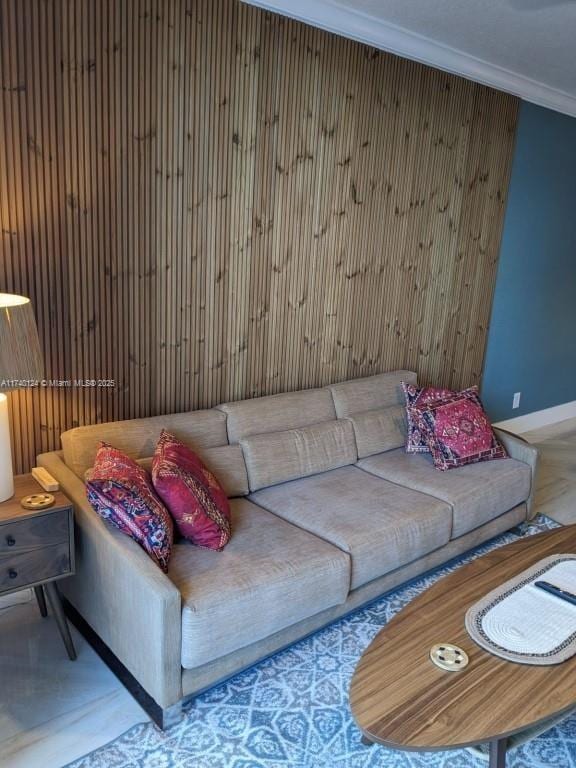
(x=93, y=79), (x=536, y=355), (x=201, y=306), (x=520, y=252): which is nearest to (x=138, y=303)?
(x=201, y=306)

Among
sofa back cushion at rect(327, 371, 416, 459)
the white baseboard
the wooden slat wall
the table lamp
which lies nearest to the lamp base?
the table lamp

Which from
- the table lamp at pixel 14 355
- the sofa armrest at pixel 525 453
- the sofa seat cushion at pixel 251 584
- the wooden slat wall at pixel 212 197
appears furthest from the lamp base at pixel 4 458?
the sofa armrest at pixel 525 453

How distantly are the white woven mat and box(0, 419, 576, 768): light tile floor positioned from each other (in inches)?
42.6

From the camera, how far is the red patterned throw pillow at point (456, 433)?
3068 mm

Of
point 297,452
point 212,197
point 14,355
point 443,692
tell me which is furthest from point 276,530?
point 212,197

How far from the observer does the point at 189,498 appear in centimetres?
212

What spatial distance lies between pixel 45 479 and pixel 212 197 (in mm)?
1377

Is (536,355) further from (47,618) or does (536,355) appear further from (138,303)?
(47,618)

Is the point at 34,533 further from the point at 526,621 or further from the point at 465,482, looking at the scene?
the point at 465,482

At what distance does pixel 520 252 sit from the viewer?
14.8 ft

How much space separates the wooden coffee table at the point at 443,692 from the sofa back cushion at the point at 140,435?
1.15 m

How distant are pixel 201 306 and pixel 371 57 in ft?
5.12

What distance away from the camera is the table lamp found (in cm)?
183

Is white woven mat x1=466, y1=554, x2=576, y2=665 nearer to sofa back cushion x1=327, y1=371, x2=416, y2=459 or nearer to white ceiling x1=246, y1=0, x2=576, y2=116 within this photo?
sofa back cushion x1=327, y1=371, x2=416, y2=459
